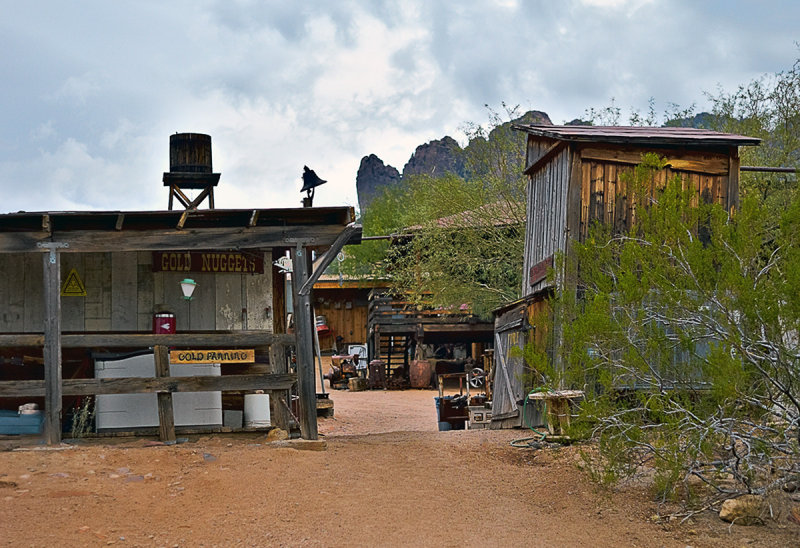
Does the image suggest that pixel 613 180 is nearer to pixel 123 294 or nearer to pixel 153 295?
pixel 153 295

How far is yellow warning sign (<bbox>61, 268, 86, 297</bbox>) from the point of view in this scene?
41.0 feet

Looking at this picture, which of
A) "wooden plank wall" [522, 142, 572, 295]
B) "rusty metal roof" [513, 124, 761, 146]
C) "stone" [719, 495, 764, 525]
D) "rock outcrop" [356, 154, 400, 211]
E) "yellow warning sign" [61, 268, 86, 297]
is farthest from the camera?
"rock outcrop" [356, 154, 400, 211]

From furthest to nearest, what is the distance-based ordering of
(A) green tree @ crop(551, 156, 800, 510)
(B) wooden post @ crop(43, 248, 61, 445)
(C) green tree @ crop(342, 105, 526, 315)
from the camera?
(C) green tree @ crop(342, 105, 526, 315) → (B) wooden post @ crop(43, 248, 61, 445) → (A) green tree @ crop(551, 156, 800, 510)

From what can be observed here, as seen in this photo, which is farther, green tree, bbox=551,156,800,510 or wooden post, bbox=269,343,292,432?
wooden post, bbox=269,343,292,432

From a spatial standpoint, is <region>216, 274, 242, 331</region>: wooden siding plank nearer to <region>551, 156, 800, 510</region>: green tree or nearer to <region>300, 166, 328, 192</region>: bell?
<region>300, 166, 328, 192</region>: bell

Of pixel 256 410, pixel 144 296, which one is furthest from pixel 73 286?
pixel 256 410

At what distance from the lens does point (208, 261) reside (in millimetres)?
12953

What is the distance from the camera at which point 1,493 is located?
8.62 m

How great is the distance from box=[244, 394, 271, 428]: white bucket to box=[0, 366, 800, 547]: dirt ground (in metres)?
1.02

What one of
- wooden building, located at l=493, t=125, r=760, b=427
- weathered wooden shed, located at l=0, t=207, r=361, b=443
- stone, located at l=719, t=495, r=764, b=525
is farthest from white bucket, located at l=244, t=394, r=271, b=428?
stone, located at l=719, t=495, r=764, b=525

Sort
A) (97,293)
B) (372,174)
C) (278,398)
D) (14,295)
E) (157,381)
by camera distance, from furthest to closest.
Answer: (372,174) < (97,293) < (14,295) < (278,398) < (157,381)

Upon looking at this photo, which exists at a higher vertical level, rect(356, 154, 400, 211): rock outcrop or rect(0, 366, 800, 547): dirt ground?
rect(356, 154, 400, 211): rock outcrop

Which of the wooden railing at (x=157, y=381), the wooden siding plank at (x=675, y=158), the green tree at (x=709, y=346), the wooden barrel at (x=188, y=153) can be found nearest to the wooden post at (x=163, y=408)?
the wooden railing at (x=157, y=381)

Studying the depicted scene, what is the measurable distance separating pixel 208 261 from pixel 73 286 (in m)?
1.85
